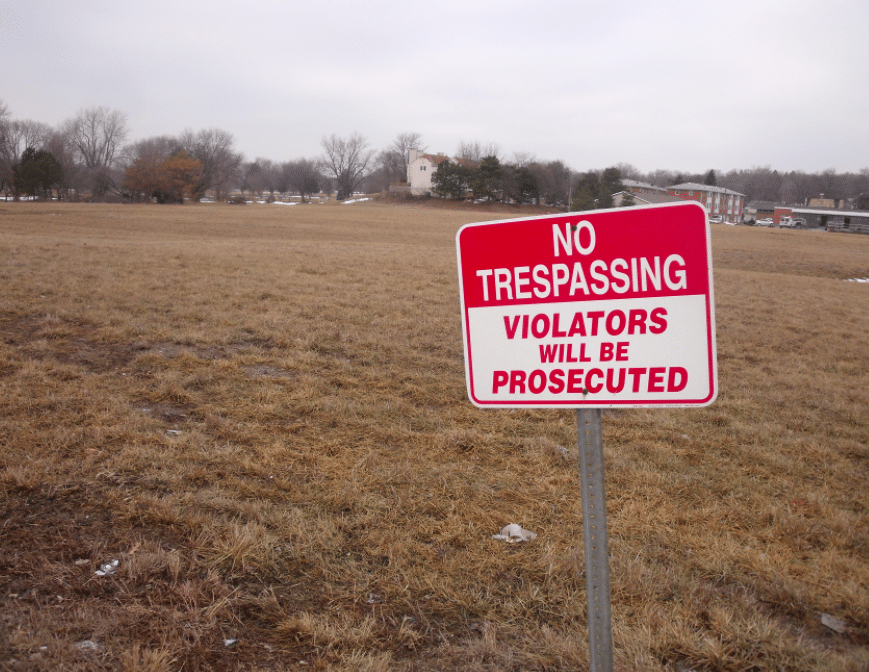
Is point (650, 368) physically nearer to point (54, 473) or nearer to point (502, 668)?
point (502, 668)

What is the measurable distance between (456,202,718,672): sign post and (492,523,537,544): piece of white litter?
1390 millimetres

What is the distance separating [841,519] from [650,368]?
2.72 m

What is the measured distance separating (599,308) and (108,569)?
8.30ft

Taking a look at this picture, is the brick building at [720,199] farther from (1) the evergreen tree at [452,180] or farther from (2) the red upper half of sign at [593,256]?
(2) the red upper half of sign at [593,256]

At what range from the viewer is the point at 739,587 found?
2799mm

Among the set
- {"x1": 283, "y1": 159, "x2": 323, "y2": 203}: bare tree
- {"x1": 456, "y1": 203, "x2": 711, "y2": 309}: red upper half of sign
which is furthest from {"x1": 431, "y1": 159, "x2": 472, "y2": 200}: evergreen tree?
{"x1": 456, "y1": 203, "x2": 711, "y2": 309}: red upper half of sign

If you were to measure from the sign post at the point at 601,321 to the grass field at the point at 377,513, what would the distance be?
1011 mm

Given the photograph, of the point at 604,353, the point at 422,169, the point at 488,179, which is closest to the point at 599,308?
the point at 604,353

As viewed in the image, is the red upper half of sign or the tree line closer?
the red upper half of sign

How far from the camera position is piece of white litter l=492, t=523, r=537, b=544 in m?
3.17

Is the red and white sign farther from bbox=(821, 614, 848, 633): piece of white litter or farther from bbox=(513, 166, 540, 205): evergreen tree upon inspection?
bbox=(513, 166, 540, 205): evergreen tree

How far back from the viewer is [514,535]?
3207 millimetres

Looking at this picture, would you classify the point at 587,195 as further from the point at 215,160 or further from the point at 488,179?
the point at 215,160

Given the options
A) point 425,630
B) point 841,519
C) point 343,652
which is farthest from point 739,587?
point 343,652
